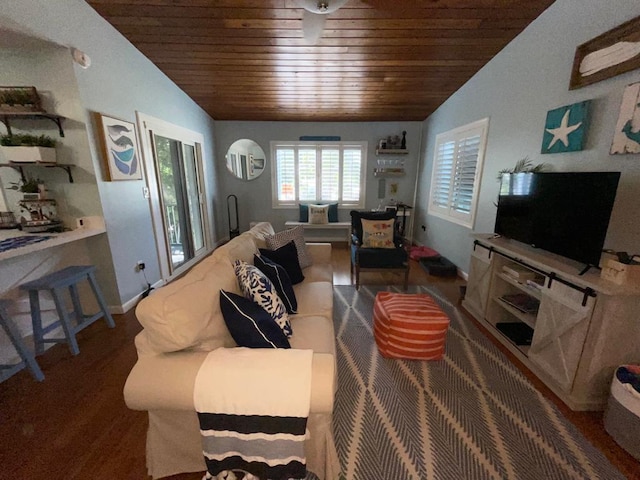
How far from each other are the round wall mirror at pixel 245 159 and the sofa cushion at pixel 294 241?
3098mm

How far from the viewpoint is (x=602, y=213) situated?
1560 millimetres

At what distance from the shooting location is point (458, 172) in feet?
Answer: 12.1

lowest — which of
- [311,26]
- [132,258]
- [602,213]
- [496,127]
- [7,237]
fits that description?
[132,258]

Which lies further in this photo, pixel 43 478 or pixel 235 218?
pixel 235 218

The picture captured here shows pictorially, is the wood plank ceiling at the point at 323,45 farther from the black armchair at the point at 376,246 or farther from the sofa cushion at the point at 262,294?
the sofa cushion at the point at 262,294

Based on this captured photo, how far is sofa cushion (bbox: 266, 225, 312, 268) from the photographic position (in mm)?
2328

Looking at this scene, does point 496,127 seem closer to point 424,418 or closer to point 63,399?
point 424,418

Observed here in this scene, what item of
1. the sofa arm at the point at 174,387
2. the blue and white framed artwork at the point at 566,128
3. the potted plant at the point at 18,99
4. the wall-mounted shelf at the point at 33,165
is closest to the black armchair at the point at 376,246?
the blue and white framed artwork at the point at 566,128

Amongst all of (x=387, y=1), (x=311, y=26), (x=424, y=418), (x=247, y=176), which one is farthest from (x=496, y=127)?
(x=247, y=176)

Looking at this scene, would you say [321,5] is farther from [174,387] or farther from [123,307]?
[123,307]

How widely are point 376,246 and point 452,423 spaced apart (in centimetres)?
207

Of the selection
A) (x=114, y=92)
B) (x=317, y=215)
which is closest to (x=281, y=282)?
(x=114, y=92)

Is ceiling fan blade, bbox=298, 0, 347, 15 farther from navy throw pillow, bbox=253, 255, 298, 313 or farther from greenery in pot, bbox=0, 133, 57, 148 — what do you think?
greenery in pot, bbox=0, 133, 57, 148

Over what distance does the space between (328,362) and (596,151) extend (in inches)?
93.9
